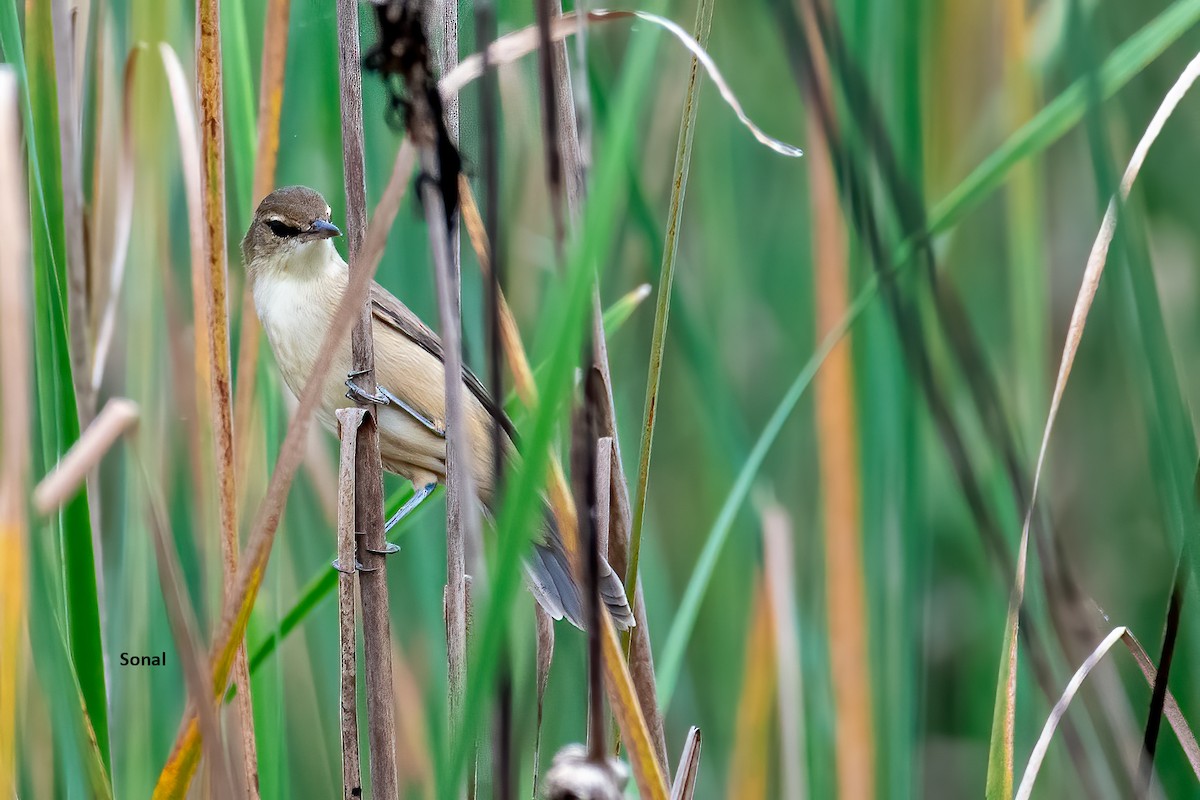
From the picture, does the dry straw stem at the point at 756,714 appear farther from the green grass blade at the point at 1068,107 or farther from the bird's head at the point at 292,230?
the bird's head at the point at 292,230

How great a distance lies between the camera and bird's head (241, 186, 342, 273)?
1.22m

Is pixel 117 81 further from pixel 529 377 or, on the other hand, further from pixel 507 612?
pixel 507 612

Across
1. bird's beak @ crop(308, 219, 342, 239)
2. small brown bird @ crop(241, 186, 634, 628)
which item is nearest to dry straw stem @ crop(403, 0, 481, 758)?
small brown bird @ crop(241, 186, 634, 628)

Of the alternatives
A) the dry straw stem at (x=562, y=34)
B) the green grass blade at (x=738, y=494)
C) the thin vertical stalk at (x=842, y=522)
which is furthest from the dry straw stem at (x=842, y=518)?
the dry straw stem at (x=562, y=34)

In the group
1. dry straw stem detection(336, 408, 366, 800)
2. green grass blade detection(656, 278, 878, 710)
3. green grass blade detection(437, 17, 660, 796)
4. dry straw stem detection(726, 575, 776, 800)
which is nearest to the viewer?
green grass blade detection(437, 17, 660, 796)

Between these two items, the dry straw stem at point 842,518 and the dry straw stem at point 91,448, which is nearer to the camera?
the dry straw stem at point 91,448

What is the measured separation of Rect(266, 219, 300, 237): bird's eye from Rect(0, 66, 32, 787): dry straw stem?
0.56m

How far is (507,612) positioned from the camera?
56 cm

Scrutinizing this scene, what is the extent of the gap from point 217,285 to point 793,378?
86cm

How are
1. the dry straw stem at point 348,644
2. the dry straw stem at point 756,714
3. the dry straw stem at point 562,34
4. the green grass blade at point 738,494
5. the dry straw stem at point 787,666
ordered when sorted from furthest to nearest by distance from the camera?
1. the dry straw stem at point 756,714
2. the dry straw stem at point 787,666
3. the green grass blade at point 738,494
4. the dry straw stem at point 348,644
5. the dry straw stem at point 562,34

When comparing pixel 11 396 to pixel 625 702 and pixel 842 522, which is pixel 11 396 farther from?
pixel 842 522

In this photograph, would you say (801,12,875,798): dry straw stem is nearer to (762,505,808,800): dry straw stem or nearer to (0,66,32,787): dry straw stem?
(762,505,808,800): dry straw stem

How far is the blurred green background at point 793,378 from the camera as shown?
0.83 m

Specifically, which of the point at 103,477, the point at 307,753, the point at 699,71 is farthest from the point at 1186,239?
the point at 103,477
